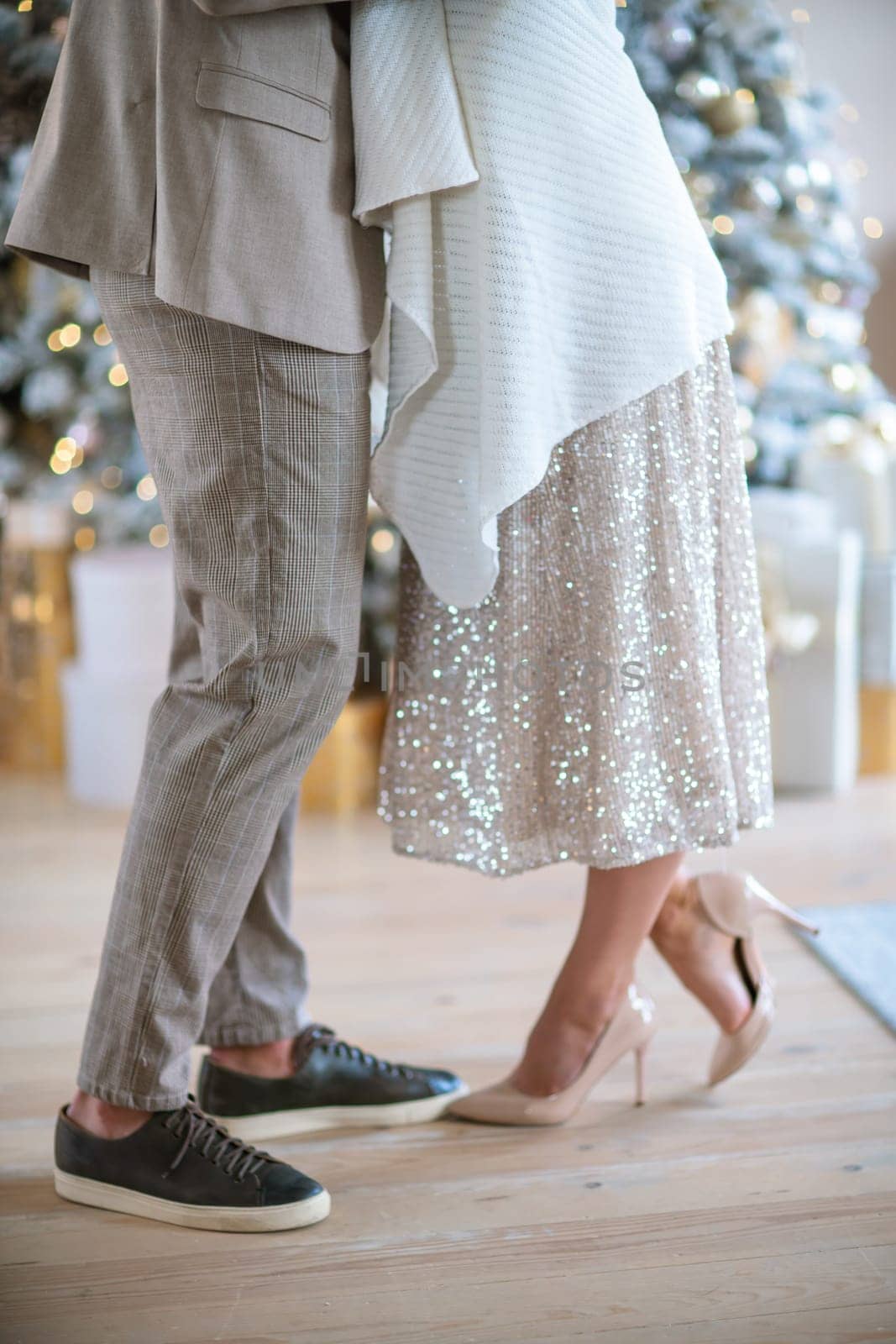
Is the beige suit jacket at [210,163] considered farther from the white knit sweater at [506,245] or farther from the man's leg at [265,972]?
the man's leg at [265,972]

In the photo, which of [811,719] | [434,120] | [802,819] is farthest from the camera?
[811,719]

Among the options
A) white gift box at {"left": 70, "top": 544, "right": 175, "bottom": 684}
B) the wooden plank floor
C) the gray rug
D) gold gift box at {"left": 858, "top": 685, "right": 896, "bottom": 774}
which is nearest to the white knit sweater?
the wooden plank floor

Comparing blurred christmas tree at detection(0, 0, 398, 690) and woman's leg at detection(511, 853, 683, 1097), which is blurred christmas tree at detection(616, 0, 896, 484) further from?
woman's leg at detection(511, 853, 683, 1097)

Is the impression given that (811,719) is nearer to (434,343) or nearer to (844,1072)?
(844,1072)

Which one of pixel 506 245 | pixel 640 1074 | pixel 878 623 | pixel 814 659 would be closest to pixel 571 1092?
pixel 640 1074

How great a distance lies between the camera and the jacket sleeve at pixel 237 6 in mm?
783

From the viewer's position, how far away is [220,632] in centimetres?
91

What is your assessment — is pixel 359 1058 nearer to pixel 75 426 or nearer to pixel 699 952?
pixel 699 952

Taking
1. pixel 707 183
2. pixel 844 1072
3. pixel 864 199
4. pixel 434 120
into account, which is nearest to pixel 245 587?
pixel 434 120

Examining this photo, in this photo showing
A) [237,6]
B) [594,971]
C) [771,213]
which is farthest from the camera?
[771,213]

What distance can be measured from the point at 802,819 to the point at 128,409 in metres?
1.45

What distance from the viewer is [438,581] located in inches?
39.3

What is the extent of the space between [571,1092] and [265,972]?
288 millimetres

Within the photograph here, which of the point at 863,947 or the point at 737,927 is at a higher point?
the point at 737,927
